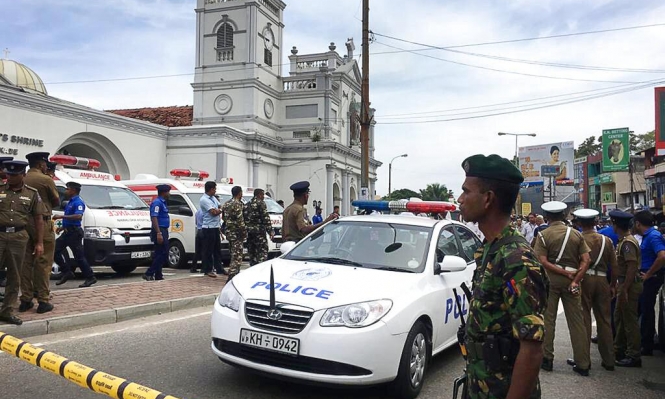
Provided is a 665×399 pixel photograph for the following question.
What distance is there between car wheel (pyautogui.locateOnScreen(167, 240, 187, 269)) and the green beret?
12.1 m

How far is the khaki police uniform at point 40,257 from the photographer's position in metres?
6.81

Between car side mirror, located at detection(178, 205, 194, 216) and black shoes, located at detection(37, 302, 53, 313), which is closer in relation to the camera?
black shoes, located at detection(37, 302, 53, 313)

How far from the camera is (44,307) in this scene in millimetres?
6891

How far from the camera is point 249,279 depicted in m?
4.70

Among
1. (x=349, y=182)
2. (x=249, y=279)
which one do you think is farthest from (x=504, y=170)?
(x=349, y=182)

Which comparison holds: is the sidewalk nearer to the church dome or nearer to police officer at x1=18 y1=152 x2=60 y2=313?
police officer at x1=18 y1=152 x2=60 y2=313

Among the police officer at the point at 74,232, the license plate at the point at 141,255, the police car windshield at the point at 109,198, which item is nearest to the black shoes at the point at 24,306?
the police officer at the point at 74,232

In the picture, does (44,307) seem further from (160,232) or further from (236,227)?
(236,227)

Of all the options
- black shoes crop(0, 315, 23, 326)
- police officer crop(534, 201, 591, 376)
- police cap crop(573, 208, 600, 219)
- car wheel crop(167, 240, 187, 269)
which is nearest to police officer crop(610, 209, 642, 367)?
police cap crop(573, 208, 600, 219)

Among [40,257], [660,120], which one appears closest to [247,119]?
[660,120]

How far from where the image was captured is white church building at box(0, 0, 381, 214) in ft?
95.2

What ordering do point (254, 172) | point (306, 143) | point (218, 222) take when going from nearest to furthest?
1. point (218, 222)
2. point (254, 172)
3. point (306, 143)

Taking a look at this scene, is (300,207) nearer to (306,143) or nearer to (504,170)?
(504,170)

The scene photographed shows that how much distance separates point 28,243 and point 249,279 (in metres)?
3.78
